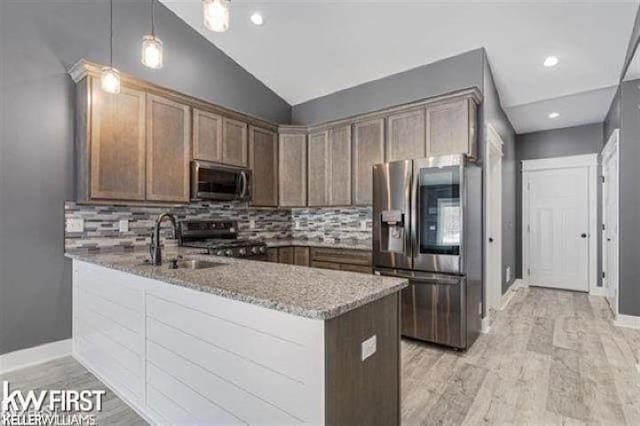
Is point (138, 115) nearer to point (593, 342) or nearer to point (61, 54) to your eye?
point (61, 54)

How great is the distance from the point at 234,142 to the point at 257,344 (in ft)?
9.87

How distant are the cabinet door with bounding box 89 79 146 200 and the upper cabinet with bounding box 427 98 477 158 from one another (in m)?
2.80

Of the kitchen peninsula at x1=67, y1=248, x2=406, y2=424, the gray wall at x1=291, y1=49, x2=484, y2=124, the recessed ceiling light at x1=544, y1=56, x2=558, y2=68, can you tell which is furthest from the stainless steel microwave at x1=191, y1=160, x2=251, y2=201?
the recessed ceiling light at x1=544, y1=56, x2=558, y2=68

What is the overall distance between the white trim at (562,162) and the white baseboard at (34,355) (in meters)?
6.71

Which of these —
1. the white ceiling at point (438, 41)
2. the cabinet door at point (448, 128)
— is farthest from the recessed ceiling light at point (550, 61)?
the cabinet door at point (448, 128)

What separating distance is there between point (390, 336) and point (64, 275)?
2.85 meters

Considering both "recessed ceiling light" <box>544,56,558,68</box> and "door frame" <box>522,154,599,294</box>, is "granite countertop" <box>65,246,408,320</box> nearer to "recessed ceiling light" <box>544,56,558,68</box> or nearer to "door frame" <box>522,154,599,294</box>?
"recessed ceiling light" <box>544,56,558,68</box>

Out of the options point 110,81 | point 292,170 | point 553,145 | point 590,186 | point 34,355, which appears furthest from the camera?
point 553,145

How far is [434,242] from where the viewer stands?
3.03 meters

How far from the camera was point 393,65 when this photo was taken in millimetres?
3906

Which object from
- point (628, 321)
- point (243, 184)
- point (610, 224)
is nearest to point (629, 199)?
point (610, 224)

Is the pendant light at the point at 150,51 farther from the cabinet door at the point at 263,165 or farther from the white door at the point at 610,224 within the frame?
the white door at the point at 610,224

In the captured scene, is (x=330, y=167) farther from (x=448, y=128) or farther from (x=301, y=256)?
(x=448, y=128)

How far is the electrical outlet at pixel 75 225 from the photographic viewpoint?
2.83 metres
